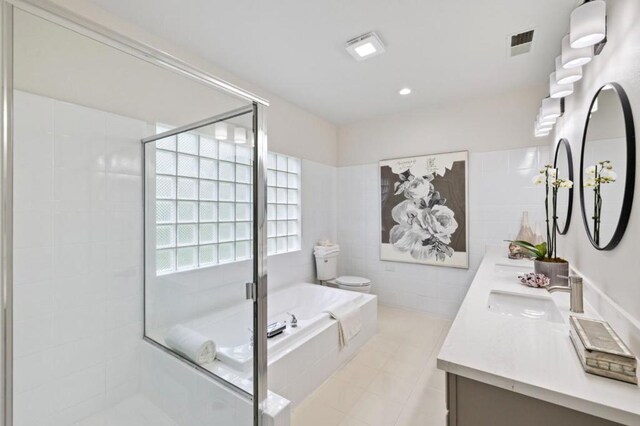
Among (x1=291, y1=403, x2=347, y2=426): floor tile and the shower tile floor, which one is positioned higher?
the shower tile floor

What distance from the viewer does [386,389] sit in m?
2.04

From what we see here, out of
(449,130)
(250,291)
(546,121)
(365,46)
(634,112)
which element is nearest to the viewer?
(634,112)

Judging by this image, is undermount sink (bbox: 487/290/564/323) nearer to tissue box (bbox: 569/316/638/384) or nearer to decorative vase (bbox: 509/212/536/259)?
tissue box (bbox: 569/316/638/384)

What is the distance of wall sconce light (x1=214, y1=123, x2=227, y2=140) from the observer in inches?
67.3

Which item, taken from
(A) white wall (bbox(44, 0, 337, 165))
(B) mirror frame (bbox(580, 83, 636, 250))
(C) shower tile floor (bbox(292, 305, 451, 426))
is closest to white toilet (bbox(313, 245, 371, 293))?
(C) shower tile floor (bbox(292, 305, 451, 426))

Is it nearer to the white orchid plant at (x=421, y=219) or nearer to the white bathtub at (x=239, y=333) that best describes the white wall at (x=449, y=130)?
the white orchid plant at (x=421, y=219)

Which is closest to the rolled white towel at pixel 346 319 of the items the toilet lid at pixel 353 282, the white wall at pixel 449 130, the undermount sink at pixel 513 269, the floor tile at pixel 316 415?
the floor tile at pixel 316 415

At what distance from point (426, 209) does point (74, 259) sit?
329cm

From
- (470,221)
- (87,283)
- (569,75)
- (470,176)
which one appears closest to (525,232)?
(470,221)

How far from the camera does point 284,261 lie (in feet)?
10.4

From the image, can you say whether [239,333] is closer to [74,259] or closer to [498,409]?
[74,259]

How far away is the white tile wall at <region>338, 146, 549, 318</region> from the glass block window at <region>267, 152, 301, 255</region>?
91cm

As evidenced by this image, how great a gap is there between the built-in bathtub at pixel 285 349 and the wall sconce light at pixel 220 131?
1.04 m

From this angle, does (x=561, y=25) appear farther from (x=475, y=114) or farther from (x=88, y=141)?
(x=88, y=141)
